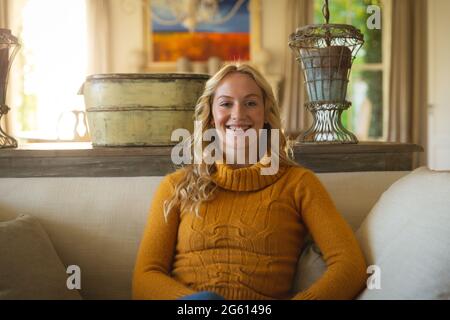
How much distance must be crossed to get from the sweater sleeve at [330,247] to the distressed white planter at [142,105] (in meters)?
0.53

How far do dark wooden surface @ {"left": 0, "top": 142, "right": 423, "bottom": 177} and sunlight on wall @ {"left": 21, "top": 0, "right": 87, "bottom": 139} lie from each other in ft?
13.7

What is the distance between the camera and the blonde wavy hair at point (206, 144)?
1.45m

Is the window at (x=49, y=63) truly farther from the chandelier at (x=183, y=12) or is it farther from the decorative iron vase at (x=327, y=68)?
the decorative iron vase at (x=327, y=68)

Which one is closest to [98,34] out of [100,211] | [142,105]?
[142,105]

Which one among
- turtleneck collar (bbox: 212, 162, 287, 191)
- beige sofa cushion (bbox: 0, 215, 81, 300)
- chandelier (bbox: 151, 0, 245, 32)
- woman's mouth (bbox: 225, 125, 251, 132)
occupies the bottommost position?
beige sofa cushion (bbox: 0, 215, 81, 300)

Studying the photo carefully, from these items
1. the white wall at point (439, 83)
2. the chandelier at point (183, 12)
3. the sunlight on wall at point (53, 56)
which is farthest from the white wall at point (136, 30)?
the white wall at point (439, 83)

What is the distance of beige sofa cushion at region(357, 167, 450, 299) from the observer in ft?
3.83

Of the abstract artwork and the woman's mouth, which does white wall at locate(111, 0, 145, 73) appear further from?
the woman's mouth

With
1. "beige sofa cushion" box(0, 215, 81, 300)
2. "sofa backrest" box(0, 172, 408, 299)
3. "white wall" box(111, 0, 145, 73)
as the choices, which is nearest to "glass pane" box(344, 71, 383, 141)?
"white wall" box(111, 0, 145, 73)

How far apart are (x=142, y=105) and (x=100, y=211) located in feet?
1.24

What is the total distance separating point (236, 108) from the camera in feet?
4.91

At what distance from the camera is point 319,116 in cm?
182

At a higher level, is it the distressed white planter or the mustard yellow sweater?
the distressed white planter

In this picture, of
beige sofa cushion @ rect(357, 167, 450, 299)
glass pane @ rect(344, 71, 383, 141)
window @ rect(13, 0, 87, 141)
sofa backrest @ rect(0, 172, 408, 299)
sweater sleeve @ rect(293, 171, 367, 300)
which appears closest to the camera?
beige sofa cushion @ rect(357, 167, 450, 299)
